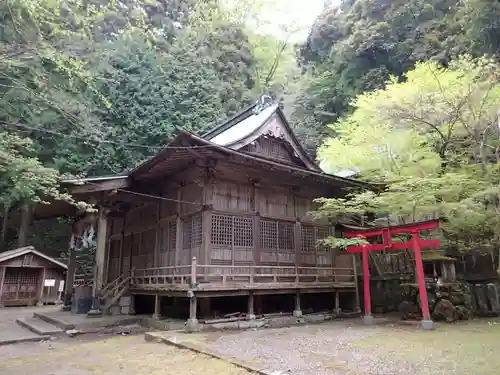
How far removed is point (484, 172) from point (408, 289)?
506 centimetres

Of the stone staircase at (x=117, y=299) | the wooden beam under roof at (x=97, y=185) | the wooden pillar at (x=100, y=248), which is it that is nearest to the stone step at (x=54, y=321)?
the stone staircase at (x=117, y=299)

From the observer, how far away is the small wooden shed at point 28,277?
20844mm

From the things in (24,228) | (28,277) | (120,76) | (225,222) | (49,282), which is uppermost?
(120,76)

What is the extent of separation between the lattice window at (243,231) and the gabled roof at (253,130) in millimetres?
3019

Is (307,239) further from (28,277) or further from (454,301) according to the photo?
(28,277)

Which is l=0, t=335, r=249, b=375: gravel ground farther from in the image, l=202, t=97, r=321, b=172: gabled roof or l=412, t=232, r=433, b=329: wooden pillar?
l=202, t=97, r=321, b=172: gabled roof

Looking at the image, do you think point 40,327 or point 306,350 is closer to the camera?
point 306,350

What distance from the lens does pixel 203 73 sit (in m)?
32.7

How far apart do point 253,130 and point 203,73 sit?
61.9ft

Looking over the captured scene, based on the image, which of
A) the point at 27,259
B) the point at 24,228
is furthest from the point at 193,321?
the point at 24,228

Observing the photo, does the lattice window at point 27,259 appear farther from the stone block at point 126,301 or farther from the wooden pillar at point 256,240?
the wooden pillar at point 256,240

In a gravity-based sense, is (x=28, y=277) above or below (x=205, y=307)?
above

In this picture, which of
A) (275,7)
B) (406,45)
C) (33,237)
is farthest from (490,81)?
(275,7)

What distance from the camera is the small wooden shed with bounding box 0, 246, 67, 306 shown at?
20.8 meters
